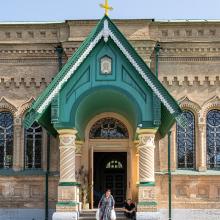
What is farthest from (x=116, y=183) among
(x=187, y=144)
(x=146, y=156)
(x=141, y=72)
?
(x=141, y=72)

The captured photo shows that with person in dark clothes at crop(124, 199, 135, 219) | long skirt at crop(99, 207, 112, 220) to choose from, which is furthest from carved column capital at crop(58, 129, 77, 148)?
person in dark clothes at crop(124, 199, 135, 219)

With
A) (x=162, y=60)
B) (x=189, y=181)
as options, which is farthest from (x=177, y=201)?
(x=162, y=60)

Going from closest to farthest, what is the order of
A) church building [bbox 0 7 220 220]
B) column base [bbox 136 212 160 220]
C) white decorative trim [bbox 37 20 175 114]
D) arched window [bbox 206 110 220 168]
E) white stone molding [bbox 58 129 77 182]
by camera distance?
column base [bbox 136 212 160 220], white decorative trim [bbox 37 20 175 114], white stone molding [bbox 58 129 77 182], church building [bbox 0 7 220 220], arched window [bbox 206 110 220 168]

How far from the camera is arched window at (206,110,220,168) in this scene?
19.6m

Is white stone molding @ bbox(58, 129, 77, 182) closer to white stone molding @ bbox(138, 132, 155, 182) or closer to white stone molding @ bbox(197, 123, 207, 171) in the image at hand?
white stone molding @ bbox(138, 132, 155, 182)

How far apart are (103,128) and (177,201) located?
365 centimetres

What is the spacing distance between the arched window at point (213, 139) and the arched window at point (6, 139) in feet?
22.6

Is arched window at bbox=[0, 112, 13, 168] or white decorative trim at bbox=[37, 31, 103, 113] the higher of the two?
white decorative trim at bbox=[37, 31, 103, 113]

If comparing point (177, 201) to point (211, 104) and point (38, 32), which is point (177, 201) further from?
point (38, 32)

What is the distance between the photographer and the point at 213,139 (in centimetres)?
1967

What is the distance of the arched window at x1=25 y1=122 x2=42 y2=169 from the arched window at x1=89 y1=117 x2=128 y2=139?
1879 mm

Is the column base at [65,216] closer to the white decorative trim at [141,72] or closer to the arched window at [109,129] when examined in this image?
the white decorative trim at [141,72]

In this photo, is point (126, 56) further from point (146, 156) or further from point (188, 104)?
point (188, 104)

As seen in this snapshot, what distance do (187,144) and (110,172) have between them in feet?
14.5
